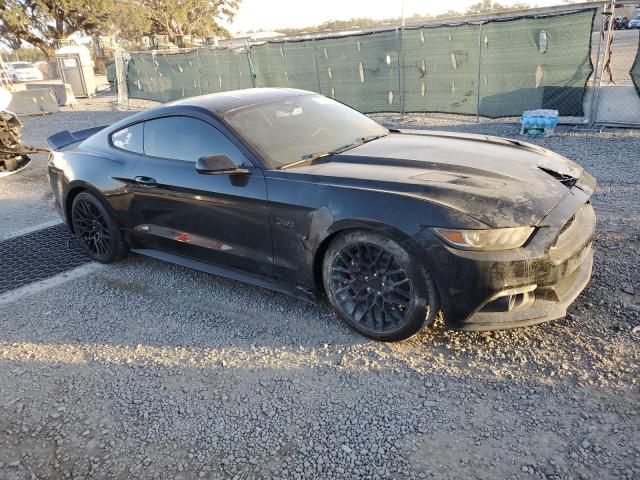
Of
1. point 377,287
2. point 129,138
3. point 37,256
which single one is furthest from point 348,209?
point 37,256

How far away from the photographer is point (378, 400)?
264cm

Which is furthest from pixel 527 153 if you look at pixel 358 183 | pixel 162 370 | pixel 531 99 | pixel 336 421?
pixel 531 99

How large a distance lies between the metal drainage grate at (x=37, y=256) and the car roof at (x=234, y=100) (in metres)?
1.97

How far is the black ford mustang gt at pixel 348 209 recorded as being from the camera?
2.72 m

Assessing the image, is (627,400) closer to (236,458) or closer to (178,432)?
(236,458)

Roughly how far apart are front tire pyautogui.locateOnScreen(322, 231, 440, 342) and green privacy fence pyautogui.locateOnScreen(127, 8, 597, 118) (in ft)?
24.9

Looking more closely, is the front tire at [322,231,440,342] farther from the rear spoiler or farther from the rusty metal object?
the rusty metal object

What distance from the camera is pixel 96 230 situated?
15.2ft

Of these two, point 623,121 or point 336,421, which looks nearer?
point 336,421

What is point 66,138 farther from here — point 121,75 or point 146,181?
point 121,75

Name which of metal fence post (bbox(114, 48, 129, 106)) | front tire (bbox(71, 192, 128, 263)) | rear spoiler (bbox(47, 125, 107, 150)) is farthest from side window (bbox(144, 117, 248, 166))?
metal fence post (bbox(114, 48, 129, 106))

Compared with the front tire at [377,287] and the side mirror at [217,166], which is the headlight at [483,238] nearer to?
the front tire at [377,287]

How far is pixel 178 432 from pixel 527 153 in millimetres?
3005

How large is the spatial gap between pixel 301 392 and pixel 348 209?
1.08 meters
